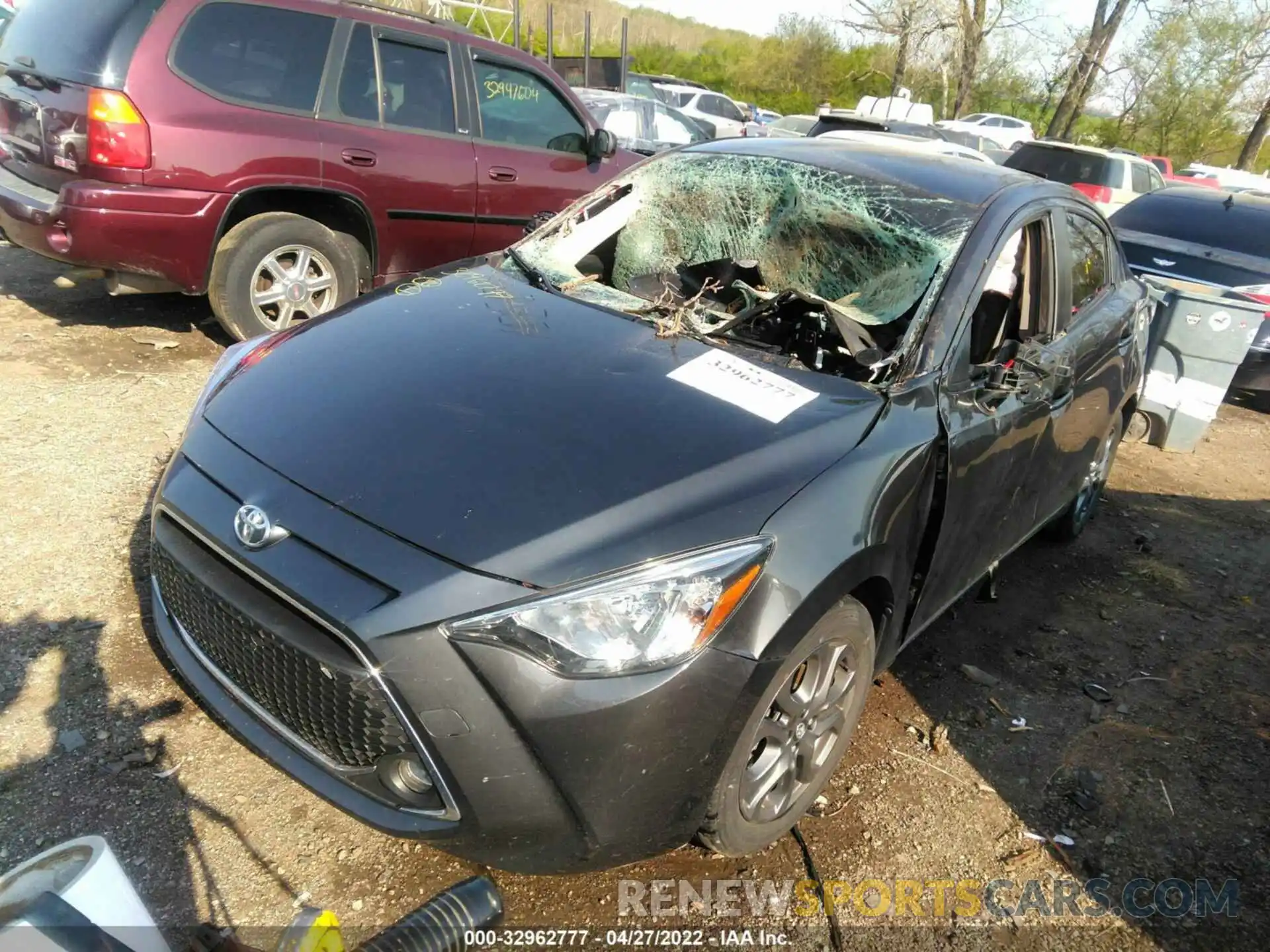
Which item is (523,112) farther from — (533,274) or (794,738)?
(794,738)

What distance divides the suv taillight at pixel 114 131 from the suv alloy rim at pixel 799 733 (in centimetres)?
413

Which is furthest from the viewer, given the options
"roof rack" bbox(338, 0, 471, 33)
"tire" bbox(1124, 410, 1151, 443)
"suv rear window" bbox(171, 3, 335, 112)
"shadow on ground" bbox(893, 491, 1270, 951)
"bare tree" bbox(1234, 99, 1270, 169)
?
"bare tree" bbox(1234, 99, 1270, 169)

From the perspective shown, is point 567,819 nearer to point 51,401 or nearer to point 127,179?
point 51,401

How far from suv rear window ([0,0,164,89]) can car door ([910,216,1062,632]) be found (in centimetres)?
412

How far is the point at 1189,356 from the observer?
18.7ft

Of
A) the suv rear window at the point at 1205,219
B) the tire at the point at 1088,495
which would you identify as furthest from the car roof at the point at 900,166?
the suv rear window at the point at 1205,219

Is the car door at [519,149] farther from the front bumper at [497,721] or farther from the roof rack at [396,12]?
the front bumper at [497,721]

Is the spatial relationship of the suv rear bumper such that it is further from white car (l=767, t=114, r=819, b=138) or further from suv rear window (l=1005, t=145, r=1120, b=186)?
white car (l=767, t=114, r=819, b=138)

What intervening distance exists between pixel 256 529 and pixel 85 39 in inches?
154

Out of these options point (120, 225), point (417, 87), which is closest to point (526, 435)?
point (120, 225)

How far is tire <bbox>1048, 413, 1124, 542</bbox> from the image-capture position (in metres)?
4.22

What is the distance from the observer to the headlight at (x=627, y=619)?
1757 millimetres

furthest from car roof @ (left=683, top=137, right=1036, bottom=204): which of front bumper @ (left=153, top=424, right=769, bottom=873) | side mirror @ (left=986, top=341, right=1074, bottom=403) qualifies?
front bumper @ (left=153, top=424, right=769, bottom=873)

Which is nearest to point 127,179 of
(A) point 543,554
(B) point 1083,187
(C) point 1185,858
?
(A) point 543,554
